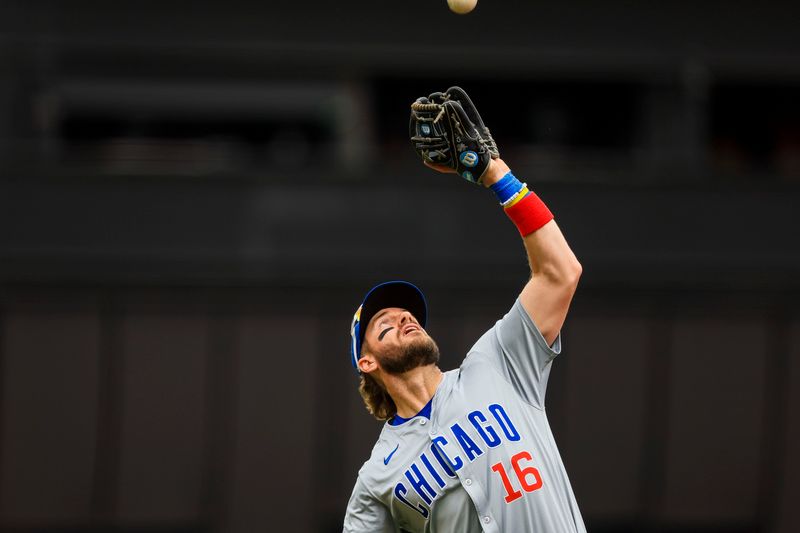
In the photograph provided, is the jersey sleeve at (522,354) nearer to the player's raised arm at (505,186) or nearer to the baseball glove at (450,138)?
the player's raised arm at (505,186)

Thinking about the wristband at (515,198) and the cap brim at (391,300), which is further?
the cap brim at (391,300)

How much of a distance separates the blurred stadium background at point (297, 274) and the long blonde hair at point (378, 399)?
316 inches

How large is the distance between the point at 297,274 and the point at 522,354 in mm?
8856

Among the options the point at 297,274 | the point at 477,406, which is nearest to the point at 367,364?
the point at 477,406

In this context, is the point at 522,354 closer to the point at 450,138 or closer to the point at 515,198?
the point at 515,198

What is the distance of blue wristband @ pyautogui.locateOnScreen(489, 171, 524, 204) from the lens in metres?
4.64

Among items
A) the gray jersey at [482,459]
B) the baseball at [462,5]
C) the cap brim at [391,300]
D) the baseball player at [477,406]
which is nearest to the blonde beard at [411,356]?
the baseball player at [477,406]

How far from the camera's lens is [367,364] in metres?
5.08

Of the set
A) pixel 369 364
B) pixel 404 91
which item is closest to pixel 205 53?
pixel 404 91

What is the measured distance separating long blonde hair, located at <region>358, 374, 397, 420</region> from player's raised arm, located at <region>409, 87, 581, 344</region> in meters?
0.85

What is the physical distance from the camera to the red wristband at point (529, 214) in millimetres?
4578

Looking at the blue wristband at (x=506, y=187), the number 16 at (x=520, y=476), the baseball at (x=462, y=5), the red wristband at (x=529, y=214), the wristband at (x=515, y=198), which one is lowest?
the number 16 at (x=520, y=476)

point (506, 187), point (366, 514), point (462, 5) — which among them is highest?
point (462, 5)

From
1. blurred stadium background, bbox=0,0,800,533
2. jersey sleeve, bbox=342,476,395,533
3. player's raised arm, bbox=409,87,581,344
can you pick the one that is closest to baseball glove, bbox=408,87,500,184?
player's raised arm, bbox=409,87,581,344
